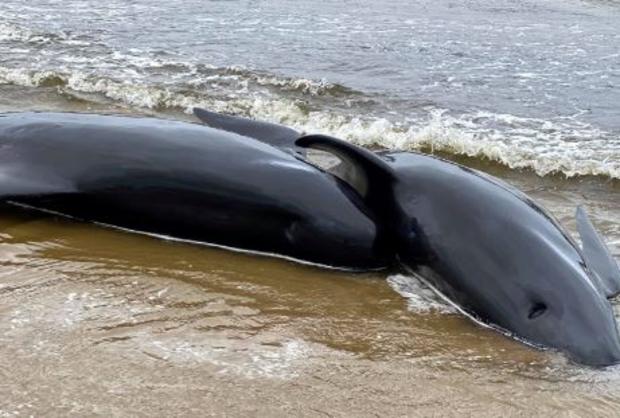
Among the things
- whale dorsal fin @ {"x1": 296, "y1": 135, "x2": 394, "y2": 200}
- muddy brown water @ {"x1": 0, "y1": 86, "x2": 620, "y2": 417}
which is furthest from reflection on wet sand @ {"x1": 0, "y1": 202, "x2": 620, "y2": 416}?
whale dorsal fin @ {"x1": 296, "y1": 135, "x2": 394, "y2": 200}

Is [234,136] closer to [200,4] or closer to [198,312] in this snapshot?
[198,312]

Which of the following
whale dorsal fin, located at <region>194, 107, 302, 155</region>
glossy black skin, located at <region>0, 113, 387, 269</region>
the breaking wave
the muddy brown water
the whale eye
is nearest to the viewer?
the muddy brown water

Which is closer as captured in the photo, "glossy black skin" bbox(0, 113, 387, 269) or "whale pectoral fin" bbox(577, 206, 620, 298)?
"whale pectoral fin" bbox(577, 206, 620, 298)

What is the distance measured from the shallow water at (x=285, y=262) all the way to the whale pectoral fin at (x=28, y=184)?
0.23 meters

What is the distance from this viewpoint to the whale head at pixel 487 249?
4.89m

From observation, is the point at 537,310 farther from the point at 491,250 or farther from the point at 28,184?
the point at 28,184

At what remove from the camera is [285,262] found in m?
5.85

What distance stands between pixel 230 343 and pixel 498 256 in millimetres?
1756

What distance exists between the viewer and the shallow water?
13.8 ft

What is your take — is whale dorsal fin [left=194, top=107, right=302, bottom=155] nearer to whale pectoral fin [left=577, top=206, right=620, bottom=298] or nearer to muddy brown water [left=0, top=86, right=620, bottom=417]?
muddy brown water [left=0, top=86, right=620, bottom=417]

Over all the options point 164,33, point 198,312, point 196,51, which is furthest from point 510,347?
point 164,33

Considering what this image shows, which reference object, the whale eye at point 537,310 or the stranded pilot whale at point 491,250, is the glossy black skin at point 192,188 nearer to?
the stranded pilot whale at point 491,250

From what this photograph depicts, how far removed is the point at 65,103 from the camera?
11.6m

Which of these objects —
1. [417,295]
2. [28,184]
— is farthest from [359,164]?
[28,184]
